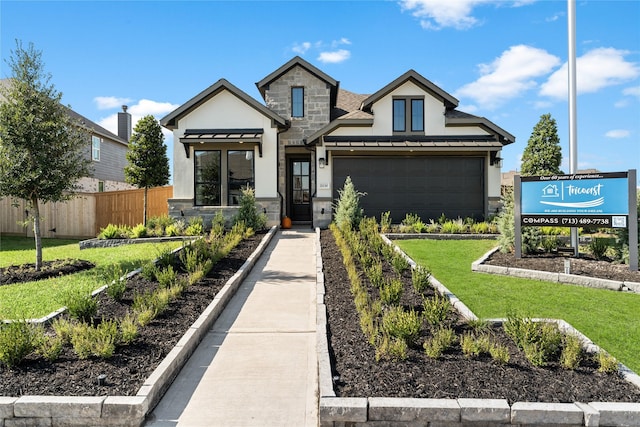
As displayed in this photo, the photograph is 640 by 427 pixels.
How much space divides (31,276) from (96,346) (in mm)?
6018

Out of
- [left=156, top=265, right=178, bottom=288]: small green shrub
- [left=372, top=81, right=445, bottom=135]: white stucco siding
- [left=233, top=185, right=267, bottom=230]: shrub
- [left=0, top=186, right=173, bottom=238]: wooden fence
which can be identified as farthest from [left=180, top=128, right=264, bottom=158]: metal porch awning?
[left=156, top=265, right=178, bottom=288]: small green shrub

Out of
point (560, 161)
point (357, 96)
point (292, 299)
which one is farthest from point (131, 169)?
point (560, 161)

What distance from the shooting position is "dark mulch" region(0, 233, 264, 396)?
423cm

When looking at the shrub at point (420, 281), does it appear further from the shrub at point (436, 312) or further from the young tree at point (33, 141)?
the young tree at point (33, 141)

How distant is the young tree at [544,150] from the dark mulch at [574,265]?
1086cm

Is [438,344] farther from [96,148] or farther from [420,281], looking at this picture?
[96,148]

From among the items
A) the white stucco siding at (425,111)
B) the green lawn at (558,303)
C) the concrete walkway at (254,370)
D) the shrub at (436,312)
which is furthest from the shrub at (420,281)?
the white stucco siding at (425,111)

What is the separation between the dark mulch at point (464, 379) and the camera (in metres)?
4.06

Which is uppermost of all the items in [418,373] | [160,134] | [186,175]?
[160,134]

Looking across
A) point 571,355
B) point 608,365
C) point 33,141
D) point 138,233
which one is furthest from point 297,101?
point 608,365

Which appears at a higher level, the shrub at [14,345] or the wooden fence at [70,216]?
the wooden fence at [70,216]

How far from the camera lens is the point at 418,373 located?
4477 mm

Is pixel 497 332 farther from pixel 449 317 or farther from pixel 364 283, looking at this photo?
pixel 364 283

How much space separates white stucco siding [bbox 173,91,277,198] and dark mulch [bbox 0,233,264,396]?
1065 cm
